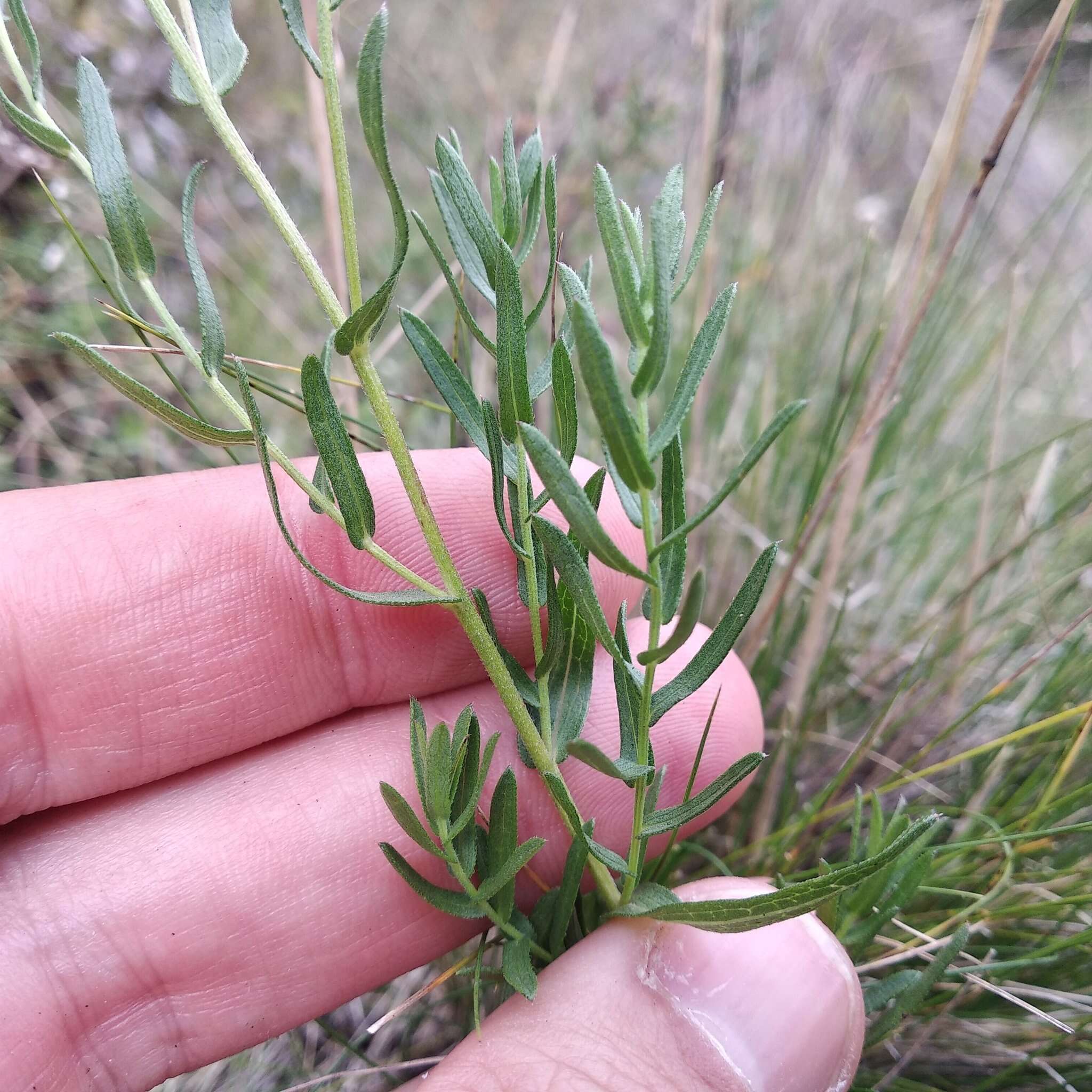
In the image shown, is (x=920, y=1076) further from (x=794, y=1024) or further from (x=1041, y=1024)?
(x=794, y=1024)

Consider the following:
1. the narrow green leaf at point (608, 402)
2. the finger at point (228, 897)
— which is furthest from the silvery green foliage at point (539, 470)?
the finger at point (228, 897)

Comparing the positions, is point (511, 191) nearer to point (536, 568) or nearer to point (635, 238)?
point (635, 238)

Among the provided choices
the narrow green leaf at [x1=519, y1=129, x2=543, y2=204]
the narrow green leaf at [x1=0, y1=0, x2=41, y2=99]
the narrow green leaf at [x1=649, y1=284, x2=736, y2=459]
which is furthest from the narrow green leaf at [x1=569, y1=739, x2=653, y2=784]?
the narrow green leaf at [x1=0, y1=0, x2=41, y2=99]

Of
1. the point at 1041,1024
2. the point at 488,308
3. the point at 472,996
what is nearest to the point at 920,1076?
the point at 1041,1024

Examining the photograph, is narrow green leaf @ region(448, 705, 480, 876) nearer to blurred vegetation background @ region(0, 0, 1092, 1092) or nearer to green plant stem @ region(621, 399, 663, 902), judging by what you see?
green plant stem @ region(621, 399, 663, 902)

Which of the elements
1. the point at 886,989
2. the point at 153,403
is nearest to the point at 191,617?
the point at 153,403
